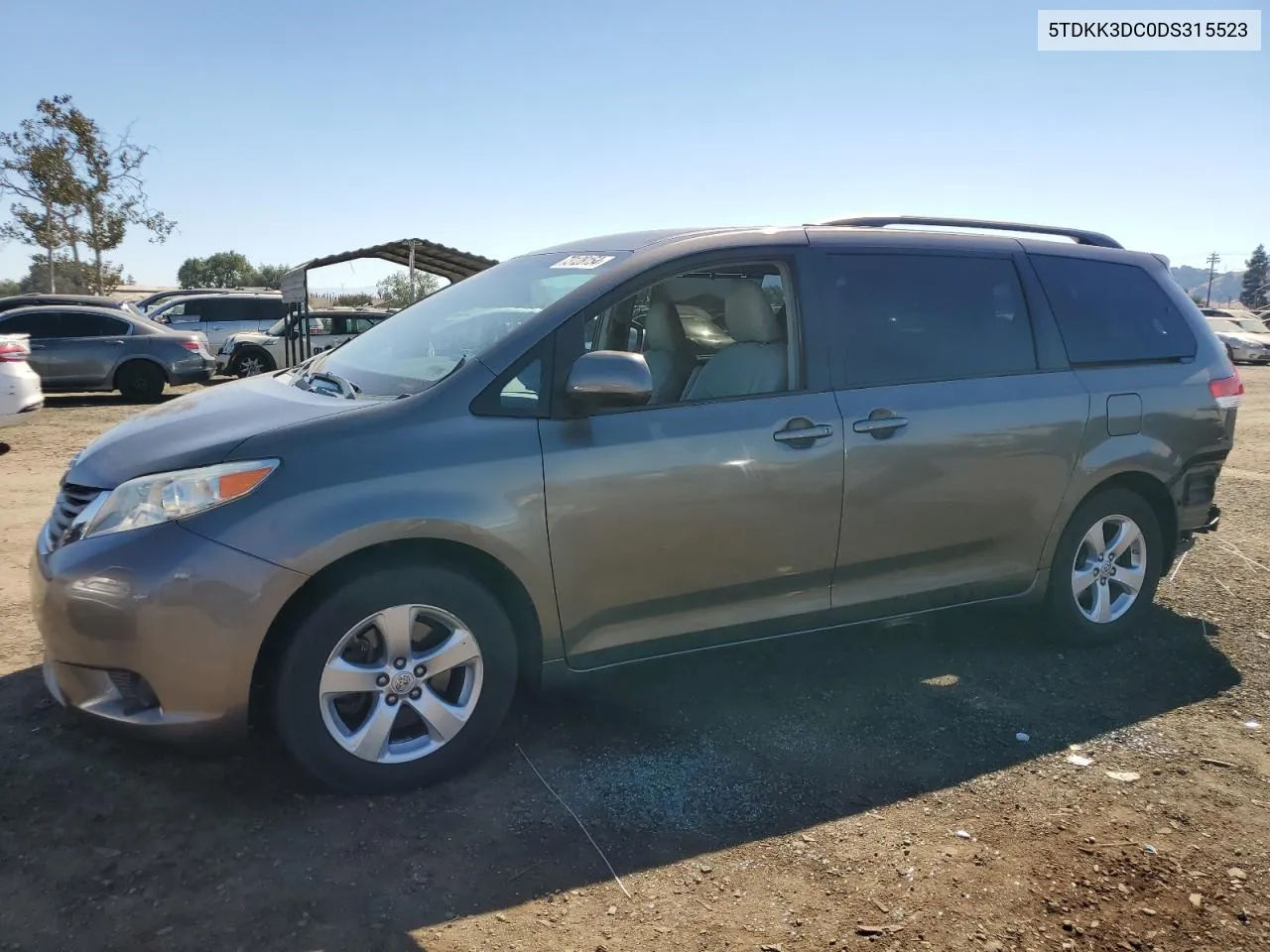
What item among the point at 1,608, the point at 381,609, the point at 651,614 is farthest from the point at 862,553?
the point at 1,608

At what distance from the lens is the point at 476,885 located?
8.76 ft

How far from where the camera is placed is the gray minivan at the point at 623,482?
2875 mm

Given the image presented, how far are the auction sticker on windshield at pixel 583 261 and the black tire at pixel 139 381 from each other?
12623 mm

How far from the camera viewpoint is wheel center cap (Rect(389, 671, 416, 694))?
9.92ft

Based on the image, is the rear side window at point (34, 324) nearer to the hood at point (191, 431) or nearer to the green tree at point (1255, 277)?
the hood at point (191, 431)

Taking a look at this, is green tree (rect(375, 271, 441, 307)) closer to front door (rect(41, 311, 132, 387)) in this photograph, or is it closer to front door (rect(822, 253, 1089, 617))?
front door (rect(41, 311, 132, 387))

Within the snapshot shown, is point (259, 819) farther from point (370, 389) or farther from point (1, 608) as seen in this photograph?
point (1, 608)

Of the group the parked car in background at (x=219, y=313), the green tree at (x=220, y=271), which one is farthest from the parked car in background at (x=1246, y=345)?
the green tree at (x=220, y=271)

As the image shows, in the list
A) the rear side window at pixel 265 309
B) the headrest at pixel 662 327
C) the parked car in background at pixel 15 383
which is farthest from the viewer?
the rear side window at pixel 265 309

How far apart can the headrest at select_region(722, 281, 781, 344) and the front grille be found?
2.38 meters

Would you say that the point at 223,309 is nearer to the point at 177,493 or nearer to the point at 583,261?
the point at 583,261

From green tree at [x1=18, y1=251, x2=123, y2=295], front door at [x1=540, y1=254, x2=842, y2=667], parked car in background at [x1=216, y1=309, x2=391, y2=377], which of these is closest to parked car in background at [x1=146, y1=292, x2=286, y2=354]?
parked car in background at [x1=216, y1=309, x2=391, y2=377]

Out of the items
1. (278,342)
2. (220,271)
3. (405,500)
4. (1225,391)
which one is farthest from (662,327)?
(220,271)

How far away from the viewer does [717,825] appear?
9.81 ft
